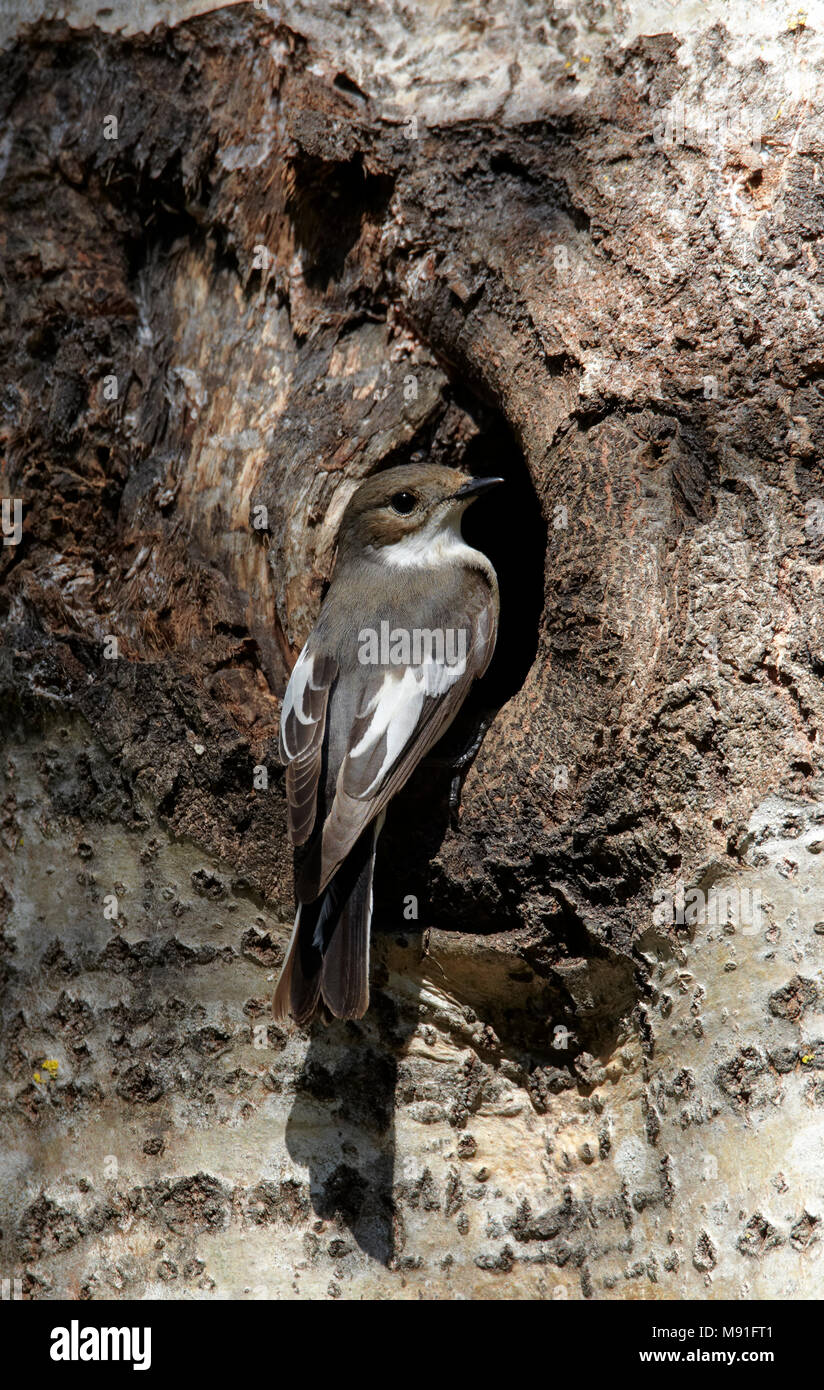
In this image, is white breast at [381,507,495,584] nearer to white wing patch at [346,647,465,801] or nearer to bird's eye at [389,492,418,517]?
bird's eye at [389,492,418,517]

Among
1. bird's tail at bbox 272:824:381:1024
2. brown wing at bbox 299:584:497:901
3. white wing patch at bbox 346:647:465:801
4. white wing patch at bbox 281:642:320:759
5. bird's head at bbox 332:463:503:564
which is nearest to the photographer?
bird's tail at bbox 272:824:381:1024

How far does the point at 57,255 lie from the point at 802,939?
314 centimetres

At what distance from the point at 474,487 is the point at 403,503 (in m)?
0.25

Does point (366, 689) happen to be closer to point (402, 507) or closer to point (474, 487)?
point (402, 507)

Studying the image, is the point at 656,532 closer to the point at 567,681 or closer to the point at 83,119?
the point at 567,681

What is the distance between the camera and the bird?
3113 millimetres

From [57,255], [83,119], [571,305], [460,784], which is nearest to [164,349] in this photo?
[57,255]

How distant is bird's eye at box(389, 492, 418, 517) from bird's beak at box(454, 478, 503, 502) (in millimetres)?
160

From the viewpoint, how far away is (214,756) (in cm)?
334

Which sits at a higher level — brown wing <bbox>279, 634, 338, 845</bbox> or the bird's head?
the bird's head

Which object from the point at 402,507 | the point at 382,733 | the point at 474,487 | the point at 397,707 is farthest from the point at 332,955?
the point at 474,487

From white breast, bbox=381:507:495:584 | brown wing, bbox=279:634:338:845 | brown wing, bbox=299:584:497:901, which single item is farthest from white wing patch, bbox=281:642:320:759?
white breast, bbox=381:507:495:584

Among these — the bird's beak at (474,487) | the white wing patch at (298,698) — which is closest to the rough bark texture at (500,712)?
the white wing patch at (298,698)

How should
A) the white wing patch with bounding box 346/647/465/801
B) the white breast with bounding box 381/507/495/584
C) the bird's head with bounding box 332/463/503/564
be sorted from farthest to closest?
the white breast with bounding box 381/507/495/584 < the bird's head with bounding box 332/463/503/564 < the white wing patch with bounding box 346/647/465/801
